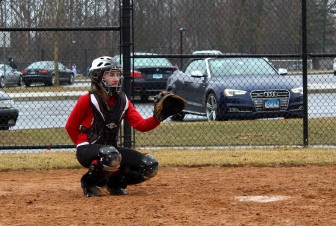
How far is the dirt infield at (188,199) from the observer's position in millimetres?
6625

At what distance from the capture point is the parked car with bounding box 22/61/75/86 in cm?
1569

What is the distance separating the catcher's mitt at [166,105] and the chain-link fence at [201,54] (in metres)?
3.70

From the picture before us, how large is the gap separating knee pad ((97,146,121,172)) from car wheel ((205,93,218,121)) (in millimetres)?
8232

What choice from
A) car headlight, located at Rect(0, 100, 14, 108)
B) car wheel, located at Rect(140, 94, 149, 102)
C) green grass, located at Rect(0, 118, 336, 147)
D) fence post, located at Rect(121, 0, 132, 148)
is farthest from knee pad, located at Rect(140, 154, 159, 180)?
car wheel, located at Rect(140, 94, 149, 102)

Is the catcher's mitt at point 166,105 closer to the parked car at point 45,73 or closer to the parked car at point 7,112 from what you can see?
the parked car at point 45,73

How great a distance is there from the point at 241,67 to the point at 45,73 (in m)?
3.96

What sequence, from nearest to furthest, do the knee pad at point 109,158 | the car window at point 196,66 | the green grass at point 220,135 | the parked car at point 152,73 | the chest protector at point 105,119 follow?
the knee pad at point 109,158, the chest protector at point 105,119, the green grass at point 220,135, the car window at point 196,66, the parked car at point 152,73

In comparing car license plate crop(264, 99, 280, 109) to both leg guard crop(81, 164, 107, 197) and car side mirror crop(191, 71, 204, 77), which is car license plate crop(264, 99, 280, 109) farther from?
leg guard crop(81, 164, 107, 197)

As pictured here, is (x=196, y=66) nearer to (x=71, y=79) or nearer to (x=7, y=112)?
(x=71, y=79)

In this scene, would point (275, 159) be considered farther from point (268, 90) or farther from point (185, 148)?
point (268, 90)

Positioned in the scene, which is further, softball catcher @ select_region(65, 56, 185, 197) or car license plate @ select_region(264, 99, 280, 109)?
car license plate @ select_region(264, 99, 280, 109)

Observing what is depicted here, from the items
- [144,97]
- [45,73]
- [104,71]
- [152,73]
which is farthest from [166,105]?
[152,73]

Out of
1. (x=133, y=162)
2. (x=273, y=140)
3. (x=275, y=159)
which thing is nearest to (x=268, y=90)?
(x=273, y=140)

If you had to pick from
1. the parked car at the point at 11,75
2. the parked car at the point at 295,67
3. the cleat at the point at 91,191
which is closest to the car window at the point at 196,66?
the parked car at the point at 295,67
